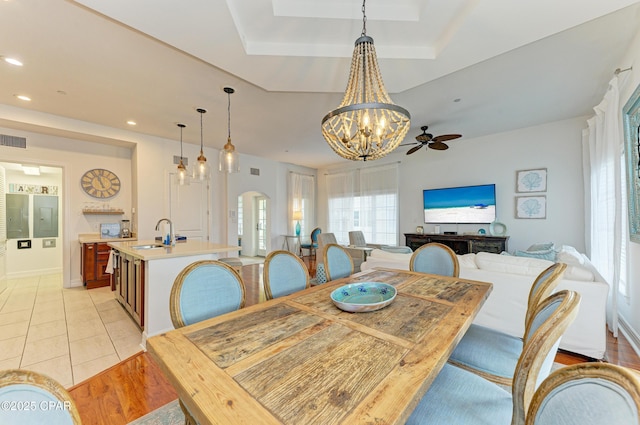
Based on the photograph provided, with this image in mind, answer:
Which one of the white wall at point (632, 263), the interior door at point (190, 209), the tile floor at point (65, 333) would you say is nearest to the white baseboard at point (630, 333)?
the white wall at point (632, 263)

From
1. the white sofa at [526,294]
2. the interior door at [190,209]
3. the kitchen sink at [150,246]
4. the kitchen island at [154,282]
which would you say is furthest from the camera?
the interior door at [190,209]

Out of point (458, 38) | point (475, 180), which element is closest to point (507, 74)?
point (458, 38)

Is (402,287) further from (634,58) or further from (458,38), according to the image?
(634,58)

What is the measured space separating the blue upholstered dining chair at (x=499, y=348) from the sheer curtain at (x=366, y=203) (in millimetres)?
4834

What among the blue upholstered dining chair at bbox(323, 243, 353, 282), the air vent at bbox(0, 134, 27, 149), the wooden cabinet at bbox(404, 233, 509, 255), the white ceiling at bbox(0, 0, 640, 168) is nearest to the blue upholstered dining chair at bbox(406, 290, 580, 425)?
the blue upholstered dining chair at bbox(323, 243, 353, 282)

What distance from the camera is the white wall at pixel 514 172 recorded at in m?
4.25

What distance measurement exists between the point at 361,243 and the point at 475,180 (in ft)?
9.30

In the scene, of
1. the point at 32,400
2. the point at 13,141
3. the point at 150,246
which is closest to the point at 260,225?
the point at 150,246

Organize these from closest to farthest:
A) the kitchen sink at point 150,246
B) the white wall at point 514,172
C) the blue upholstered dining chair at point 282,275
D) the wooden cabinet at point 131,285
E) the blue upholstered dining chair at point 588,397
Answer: the blue upholstered dining chair at point 588,397
the blue upholstered dining chair at point 282,275
the wooden cabinet at point 131,285
the kitchen sink at point 150,246
the white wall at point 514,172

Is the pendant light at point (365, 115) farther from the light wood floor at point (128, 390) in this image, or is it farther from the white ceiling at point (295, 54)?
the light wood floor at point (128, 390)

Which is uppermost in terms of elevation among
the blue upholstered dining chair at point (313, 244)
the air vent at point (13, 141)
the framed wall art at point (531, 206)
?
the air vent at point (13, 141)

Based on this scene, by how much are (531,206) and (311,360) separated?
5408 mm

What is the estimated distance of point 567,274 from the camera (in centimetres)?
224

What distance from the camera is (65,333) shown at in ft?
8.86
